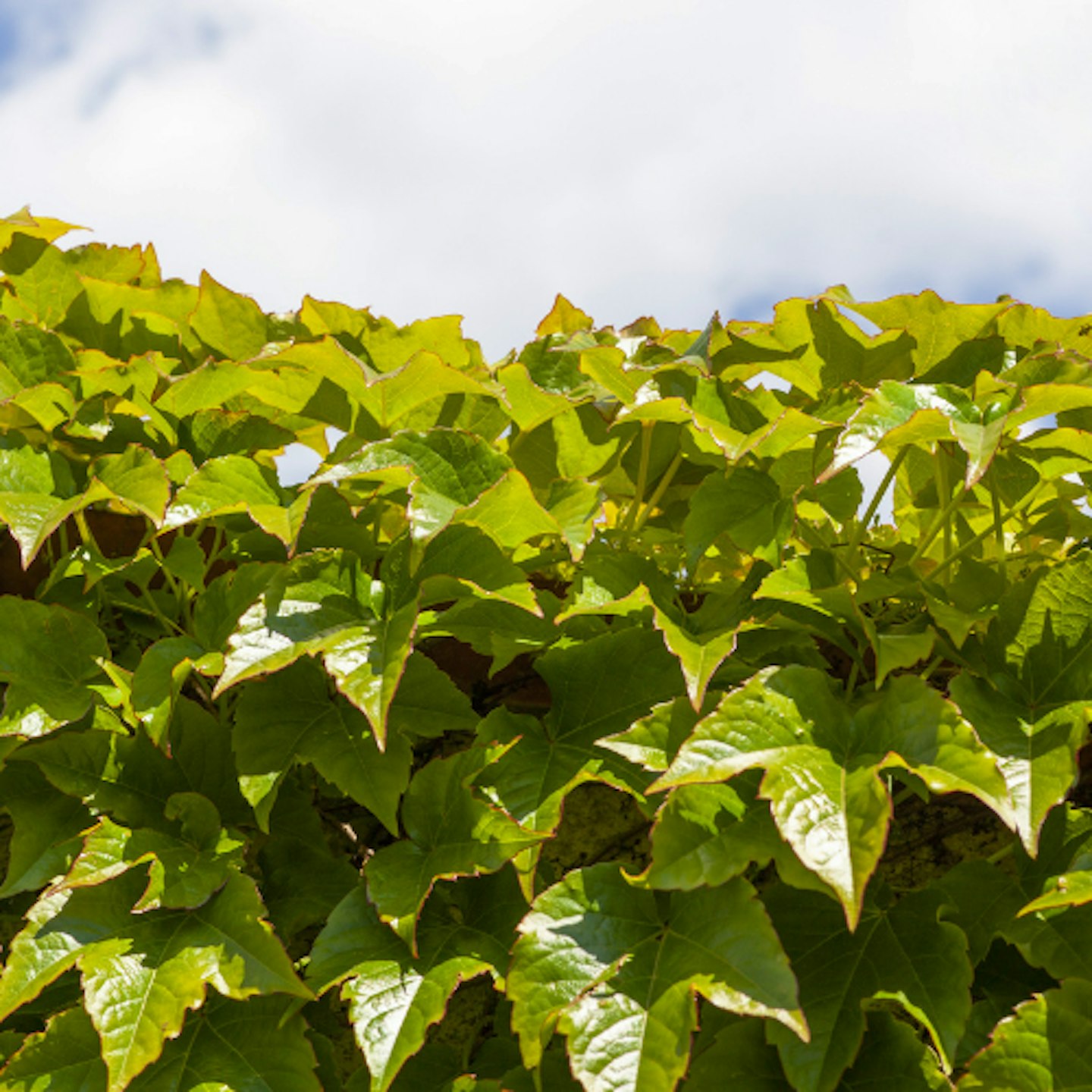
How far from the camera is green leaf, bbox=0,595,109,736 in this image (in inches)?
43.9

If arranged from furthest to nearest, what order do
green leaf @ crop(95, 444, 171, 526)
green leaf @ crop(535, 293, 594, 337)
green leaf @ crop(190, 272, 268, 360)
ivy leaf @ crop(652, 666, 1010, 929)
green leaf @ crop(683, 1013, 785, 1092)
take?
green leaf @ crop(535, 293, 594, 337) → green leaf @ crop(190, 272, 268, 360) → green leaf @ crop(95, 444, 171, 526) → green leaf @ crop(683, 1013, 785, 1092) → ivy leaf @ crop(652, 666, 1010, 929)

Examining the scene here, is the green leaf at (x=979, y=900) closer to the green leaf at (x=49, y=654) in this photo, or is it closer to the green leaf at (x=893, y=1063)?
the green leaf at (x=893, y=1063)

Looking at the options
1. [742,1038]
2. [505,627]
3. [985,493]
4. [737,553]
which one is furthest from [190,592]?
[985,493]

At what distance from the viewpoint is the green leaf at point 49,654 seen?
1.11m

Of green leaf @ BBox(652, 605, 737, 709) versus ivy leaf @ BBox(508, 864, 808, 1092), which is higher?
green leaf @ BBox(652, 605, 737, 709)

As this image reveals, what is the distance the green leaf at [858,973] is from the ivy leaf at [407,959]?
269mm

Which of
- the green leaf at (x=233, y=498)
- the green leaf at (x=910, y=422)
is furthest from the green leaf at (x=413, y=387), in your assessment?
the green leaf at (x=910, y=422)

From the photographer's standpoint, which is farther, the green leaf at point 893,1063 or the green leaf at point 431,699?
the green leaf at point 431,699

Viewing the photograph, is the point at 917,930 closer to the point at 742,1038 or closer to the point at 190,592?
the point at 742,1038

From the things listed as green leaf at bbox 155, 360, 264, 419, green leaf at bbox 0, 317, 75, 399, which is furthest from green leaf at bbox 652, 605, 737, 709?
green leaf at bbox 0, 317, 75, 399

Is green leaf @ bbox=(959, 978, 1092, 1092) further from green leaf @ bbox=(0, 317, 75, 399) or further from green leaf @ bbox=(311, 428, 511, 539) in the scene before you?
green leaf @ bbox=(0, 317, 75, 399)

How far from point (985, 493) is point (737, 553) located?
0.30 metres

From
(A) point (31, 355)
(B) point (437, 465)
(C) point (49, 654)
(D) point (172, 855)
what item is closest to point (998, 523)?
(B) point (437, 465)

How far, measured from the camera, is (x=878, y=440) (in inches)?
38.2
